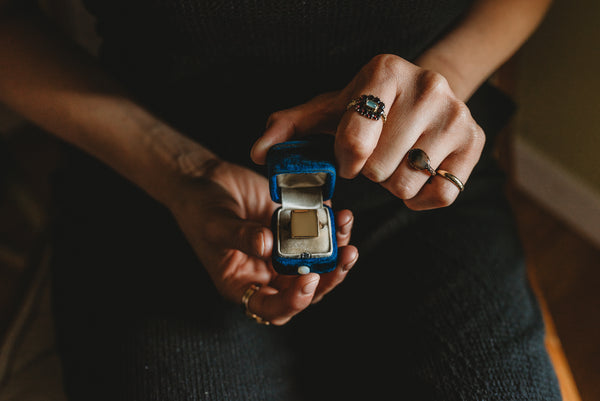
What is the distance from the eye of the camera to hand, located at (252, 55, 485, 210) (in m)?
0.58

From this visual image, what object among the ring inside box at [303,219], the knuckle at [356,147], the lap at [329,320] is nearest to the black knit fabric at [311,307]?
the lap at [329,320]

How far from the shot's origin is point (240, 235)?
617 mm

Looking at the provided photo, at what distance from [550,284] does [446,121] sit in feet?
3.08

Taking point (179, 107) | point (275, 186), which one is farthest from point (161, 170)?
point (275, 186)

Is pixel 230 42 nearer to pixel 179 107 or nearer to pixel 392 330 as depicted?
pixel 179 107

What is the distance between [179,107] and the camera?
82 centimetres

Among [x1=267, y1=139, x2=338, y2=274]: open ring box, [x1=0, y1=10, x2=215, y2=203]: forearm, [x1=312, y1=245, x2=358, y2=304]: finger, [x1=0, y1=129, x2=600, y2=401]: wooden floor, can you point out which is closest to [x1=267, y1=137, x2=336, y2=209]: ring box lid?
[x1=267, y1=139, x2=338, y2=274]: open ring box

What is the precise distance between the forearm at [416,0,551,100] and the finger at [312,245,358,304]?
34cm

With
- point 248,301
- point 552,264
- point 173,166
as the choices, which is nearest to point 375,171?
point 248,301

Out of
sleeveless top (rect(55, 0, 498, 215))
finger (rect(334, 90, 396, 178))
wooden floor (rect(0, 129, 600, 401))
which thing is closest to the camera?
finger (rect(334, 90, 396, 178))

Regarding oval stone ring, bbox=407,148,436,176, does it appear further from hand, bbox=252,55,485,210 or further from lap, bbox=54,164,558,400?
lap, bbox=54,164,558,400

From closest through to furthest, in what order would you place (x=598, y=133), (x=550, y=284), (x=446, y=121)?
(x=446, y=121)
(x=598, y=133)
(x=550, y=284)

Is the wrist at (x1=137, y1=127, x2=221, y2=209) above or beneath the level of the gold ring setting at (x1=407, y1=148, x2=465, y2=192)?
beneath

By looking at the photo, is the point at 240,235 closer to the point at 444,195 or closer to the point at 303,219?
the point at 303,219
